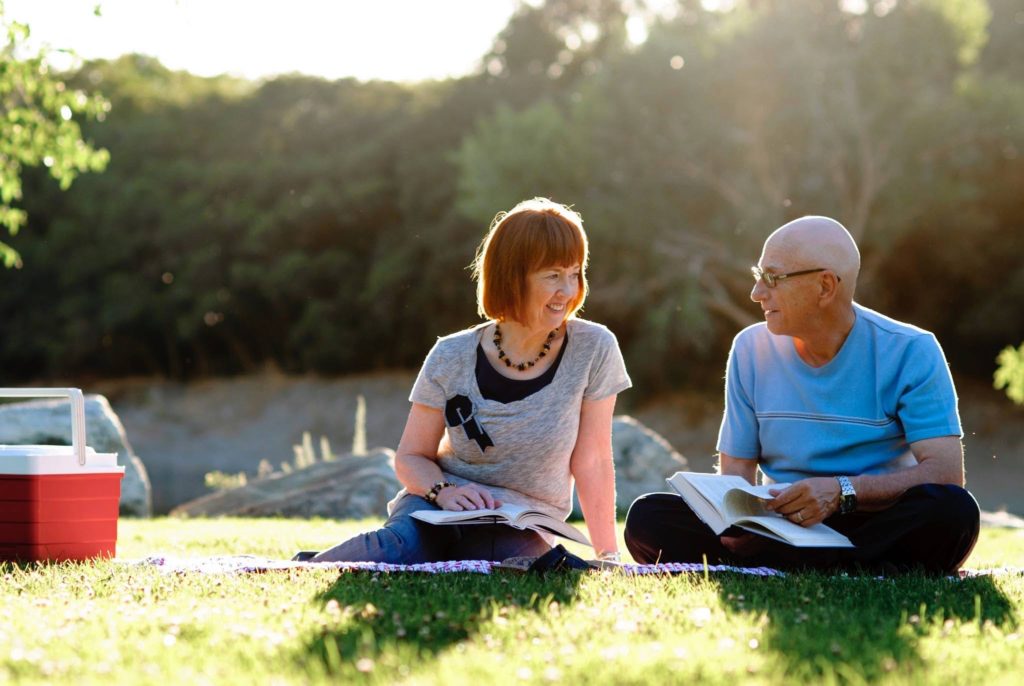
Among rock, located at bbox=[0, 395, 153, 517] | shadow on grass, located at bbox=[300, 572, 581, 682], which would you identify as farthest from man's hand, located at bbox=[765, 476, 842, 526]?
rock, located at bbox=[0, 395, 153, 517]

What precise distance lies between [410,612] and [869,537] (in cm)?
186

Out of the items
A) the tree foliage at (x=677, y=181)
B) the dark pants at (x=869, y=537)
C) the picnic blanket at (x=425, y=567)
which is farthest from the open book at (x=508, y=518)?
the tree foliage at (x=677, y=181)

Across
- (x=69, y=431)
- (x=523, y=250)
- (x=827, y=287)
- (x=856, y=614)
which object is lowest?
(x=69, y=431)

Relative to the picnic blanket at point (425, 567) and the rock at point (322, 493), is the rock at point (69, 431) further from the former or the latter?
the picnic blanket at point (425, 567)

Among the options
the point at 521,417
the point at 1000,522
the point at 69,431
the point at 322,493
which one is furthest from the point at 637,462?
the point at 521,417

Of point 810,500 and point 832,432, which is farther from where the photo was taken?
point 832,432

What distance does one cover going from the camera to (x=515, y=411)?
179 inches

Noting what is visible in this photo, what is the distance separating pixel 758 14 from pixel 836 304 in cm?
1801

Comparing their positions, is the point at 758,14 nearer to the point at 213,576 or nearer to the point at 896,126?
the point at 896,126

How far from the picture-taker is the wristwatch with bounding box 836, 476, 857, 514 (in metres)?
4.25

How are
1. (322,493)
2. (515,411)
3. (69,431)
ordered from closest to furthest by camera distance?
(515,411) → (69,431) → (322,493)

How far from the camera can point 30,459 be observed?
15.0 feet

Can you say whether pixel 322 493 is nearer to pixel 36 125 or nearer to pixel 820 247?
pixel 36 125

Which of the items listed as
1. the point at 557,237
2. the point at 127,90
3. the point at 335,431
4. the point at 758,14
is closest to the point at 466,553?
the point at 557,237
